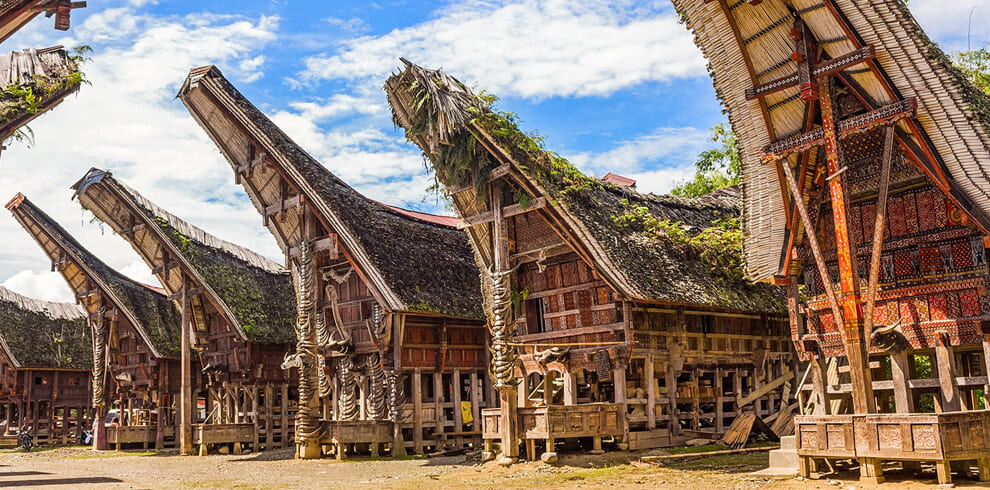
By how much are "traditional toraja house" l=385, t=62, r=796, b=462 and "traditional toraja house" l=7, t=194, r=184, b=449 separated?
1624 centimetres

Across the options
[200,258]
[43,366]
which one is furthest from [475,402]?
[43,366]

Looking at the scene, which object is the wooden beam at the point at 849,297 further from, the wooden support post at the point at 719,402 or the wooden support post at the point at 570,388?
the wooden support post at the point at 719,402

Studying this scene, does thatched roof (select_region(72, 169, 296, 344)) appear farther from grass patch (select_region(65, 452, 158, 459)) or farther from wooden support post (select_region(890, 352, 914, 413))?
wooden support post (select_region(890, 352, 914, 413))

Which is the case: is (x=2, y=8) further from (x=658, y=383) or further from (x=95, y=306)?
(x=95, y=306)

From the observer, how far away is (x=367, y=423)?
21.4 meters

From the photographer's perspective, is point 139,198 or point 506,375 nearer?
point 506,375

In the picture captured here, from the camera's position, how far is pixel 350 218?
22.0 metres

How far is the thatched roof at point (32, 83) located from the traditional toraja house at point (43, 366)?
25564 mm

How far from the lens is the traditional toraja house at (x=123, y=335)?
30.2 m

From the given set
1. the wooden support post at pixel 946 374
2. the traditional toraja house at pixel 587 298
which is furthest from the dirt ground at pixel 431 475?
the traditional toraja house at pixel 587 298

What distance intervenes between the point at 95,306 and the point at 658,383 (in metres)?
22.0

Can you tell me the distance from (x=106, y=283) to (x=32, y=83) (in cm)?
1905

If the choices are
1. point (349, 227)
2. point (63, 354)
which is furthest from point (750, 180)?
point (63, 354)

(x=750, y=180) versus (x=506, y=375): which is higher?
Result: (x=750, y=180)
